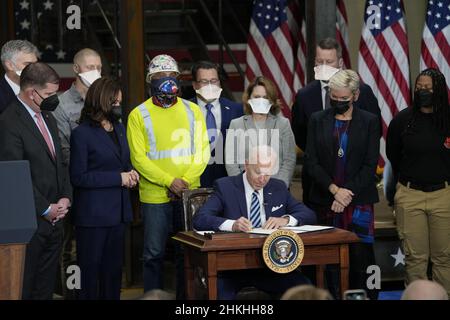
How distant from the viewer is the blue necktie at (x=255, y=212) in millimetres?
7070

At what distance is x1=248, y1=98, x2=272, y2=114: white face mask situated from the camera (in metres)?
8.04

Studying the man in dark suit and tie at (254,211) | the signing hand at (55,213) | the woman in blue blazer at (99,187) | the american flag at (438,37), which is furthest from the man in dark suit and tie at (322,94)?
the american flag at (438,37)

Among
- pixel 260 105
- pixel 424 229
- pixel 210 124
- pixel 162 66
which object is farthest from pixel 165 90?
pixel 424 229

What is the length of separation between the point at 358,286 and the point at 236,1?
7518 mm

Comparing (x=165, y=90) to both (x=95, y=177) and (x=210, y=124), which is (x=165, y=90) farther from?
(x=95, y=177)

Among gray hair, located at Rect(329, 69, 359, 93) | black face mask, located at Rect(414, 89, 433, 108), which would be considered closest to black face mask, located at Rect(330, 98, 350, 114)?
gray hair, located at Rect(329, 69, 359, 93)

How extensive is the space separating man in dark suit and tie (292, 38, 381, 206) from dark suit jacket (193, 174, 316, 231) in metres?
0.99

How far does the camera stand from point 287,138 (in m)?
8.12

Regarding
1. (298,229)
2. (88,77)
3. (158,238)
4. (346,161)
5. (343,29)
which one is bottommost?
(158,238)

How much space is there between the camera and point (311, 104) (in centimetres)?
833

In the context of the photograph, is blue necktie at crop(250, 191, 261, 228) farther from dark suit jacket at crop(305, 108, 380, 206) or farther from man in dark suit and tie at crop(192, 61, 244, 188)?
man in dark suit and tie at crop(192, 61, 244, 188)

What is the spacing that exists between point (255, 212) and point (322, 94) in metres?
1.66

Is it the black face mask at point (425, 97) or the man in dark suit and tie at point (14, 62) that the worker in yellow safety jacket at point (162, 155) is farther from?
the black face mask at point (425, 97)

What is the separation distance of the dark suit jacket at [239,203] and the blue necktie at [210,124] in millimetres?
1250
